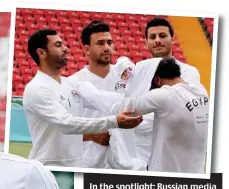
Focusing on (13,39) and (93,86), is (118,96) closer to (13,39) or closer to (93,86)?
(93,86)

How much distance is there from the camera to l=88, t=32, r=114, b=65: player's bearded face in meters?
3.97

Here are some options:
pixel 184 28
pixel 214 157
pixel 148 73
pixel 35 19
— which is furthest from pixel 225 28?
pixel 35 19

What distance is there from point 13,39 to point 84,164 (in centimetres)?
93

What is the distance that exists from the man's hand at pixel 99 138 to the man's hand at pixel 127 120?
12 cm

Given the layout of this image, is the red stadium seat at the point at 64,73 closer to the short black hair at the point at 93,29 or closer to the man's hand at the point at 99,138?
the short black hair at the point at 93,29

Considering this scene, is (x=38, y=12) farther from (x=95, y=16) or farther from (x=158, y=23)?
(x=158, y=23)

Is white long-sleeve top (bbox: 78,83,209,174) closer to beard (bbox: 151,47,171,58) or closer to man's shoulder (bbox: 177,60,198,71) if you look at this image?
man's shoulder (bbox: 177,60,198,71)

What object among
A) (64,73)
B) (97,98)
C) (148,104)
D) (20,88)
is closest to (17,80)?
(20,88)

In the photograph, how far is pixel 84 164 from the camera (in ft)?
13.2

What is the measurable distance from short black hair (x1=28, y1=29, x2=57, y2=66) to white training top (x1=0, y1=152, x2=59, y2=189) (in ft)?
10.9

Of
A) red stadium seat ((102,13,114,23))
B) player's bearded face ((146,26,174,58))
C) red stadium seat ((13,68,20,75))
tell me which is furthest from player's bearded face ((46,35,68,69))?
player's bearded face ((146,26,174,58))
